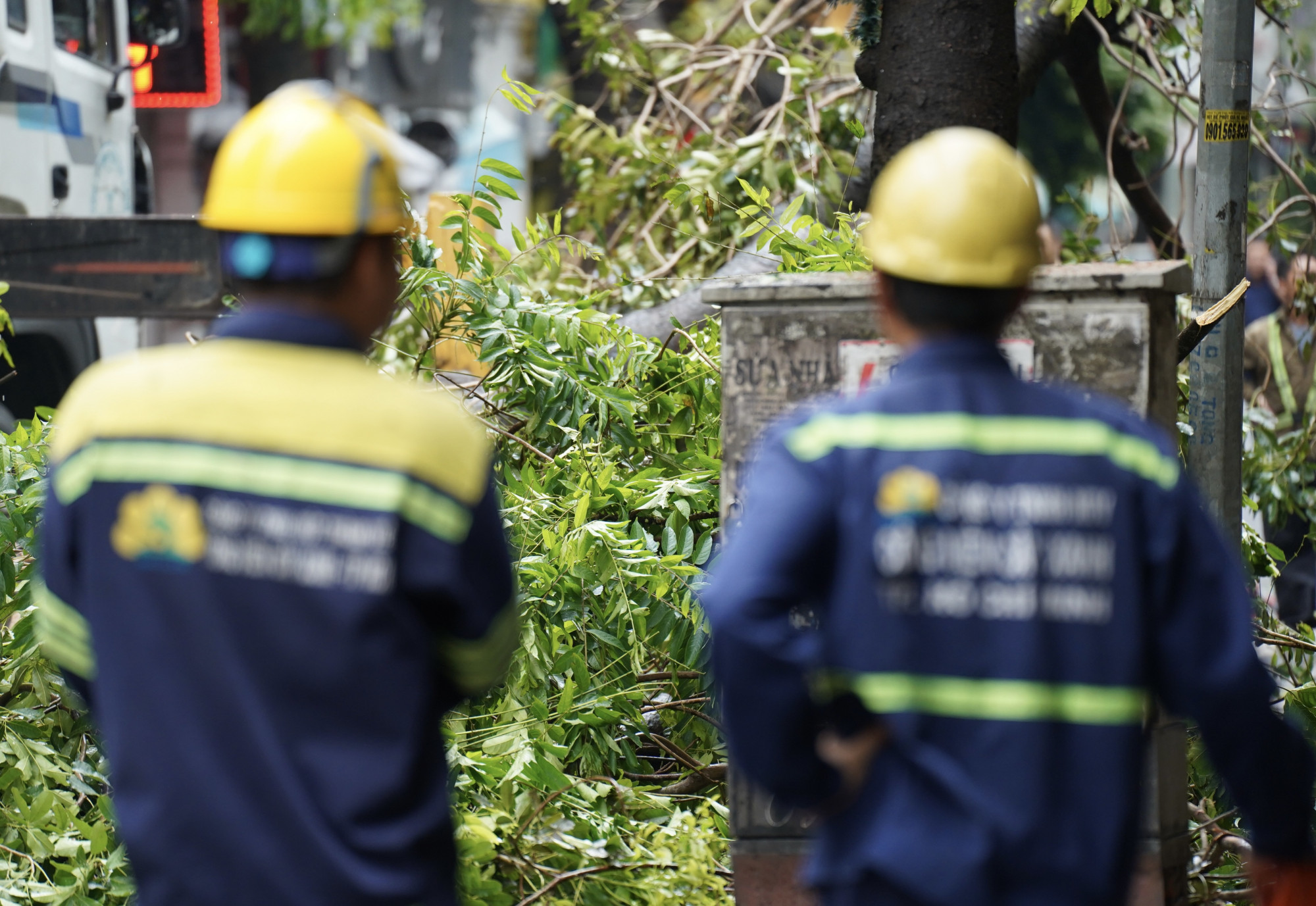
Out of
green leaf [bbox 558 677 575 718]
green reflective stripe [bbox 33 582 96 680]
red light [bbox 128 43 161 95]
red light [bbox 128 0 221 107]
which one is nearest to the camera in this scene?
green reflective stripe [bbox 33 582 96 680]

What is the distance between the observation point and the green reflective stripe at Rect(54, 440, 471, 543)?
153 centimetres

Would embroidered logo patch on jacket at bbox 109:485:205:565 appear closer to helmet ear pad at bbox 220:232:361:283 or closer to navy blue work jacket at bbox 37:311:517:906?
navy blue work jacket at bbox 37:311:517:906

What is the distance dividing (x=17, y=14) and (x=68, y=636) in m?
5.50

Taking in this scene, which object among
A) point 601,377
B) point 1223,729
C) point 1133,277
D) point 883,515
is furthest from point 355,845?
point 601,377

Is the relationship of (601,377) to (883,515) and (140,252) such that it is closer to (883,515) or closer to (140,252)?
(883,515)

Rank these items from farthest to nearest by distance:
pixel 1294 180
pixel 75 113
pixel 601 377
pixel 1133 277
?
1. pixel 75 113
2. pixel 1294 180
3. pixel 601 377
4. pixel 1133 277

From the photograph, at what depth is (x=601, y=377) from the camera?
12.9 ft

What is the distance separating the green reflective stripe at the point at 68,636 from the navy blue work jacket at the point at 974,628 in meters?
0.76

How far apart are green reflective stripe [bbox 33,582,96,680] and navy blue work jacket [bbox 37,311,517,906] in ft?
0.30

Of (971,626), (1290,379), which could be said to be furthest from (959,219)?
(1290,379)

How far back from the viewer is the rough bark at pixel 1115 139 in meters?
5.97

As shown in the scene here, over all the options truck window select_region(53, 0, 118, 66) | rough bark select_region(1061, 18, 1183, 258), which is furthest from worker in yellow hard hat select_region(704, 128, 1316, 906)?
truck window select_region(53, 0, 118, 66)

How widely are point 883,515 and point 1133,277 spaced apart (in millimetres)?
1160

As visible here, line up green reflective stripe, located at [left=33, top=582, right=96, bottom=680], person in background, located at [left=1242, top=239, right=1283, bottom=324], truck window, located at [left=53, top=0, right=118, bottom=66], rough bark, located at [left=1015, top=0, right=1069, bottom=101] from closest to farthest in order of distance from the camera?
green reflective stripe, located at [left=33, top=582, right=96, bottom=680]
rough bark, located at [left=1015, top=0, right=1069, bottom=101]
truck window, located at [left=53, top=0, right=118, bottom=66]
person in background, located at [left=1242, top=239, right=1283, bottom=324]
